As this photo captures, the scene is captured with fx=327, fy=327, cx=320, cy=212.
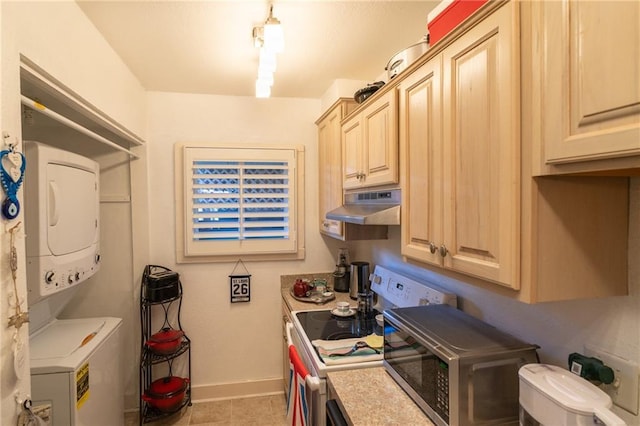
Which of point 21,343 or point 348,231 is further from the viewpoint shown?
point 348,231

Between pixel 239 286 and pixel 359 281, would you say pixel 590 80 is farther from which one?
pixel 239 286

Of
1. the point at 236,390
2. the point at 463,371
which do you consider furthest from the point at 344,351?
the point at 236,390

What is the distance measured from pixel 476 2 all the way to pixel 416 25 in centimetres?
78

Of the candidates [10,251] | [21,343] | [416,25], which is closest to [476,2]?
[416,25]

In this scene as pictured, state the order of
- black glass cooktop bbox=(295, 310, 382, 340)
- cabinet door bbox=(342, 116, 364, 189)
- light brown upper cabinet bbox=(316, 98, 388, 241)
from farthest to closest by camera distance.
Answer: light brown upper cabinet bbox=(316, 98, 388, 241) < cabinet door bbox=(342, 116, 364, 189) < black glass cooktop bbox=(295, 310, 382, 340)

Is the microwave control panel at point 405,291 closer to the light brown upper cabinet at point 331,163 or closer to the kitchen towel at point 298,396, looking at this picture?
the light brown upper cabinet at point 331,163

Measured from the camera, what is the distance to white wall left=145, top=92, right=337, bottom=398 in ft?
8.81

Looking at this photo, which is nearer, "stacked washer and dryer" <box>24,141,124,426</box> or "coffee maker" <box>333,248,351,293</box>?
"stacked washer and dryer" <box>24,141,124,426</box>

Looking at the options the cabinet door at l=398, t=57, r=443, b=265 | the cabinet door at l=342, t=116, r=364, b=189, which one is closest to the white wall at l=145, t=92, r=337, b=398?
the cabinet door at l=342, t=116, r=364, b=189

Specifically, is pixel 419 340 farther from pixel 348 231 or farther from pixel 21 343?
pixel 21 343

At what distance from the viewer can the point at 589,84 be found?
675mm

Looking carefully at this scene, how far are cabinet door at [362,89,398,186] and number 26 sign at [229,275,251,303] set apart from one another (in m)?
1.49

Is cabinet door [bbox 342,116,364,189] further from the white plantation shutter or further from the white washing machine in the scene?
the white washing machine

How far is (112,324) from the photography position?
2.13 meters
